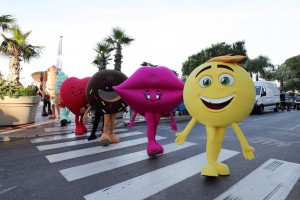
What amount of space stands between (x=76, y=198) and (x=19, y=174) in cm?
168

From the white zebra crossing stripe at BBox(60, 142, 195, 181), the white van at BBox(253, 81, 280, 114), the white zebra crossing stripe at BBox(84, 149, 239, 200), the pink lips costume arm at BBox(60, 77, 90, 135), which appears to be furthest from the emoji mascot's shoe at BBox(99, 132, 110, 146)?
the white van at BBox(253, 81, 280, 114)

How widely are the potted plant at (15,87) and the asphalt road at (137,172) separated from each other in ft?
10.1

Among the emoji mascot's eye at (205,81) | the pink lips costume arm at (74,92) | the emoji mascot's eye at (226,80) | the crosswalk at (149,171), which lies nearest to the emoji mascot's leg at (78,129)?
the pink lips costume arm at (74,92)

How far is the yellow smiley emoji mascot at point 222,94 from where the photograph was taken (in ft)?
12.9

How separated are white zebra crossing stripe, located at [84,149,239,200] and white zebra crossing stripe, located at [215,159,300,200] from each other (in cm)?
88

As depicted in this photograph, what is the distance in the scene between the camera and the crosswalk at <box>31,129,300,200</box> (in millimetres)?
3752

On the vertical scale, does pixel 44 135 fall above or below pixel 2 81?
below

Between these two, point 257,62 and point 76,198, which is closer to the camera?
point 76,198

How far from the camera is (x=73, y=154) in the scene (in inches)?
238

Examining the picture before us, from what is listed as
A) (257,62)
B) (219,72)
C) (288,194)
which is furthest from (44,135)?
(257,62)

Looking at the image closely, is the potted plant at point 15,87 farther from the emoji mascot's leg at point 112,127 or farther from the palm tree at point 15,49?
the emoji mascot's leg at point 112,127

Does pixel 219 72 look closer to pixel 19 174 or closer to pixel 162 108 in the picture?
pixel 162 108

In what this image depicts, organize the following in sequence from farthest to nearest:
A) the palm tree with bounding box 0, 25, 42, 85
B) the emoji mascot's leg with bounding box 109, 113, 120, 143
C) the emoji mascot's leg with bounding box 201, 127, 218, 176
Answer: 1. the palm tree with bounding box 0, 25, 42, 85
2. the emoji mascot's leg with bounding box 109, 113, 120, 143
3. the emoji mascot's leg with bounding box 201, 127, 218, 176

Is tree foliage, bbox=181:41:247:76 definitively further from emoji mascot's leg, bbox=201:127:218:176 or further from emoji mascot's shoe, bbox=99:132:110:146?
emoji mascot's leg, bbox=201:127:218:176
